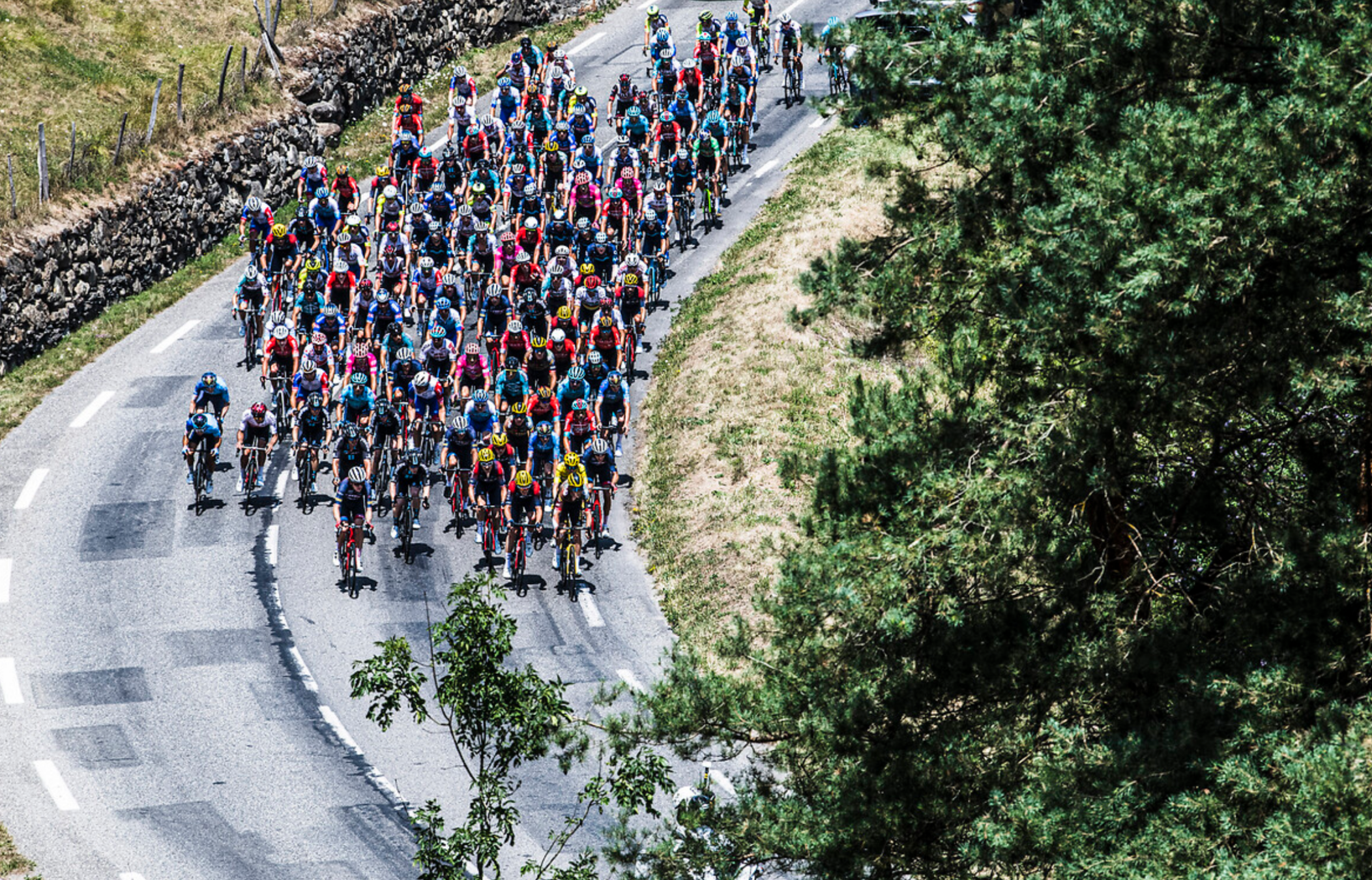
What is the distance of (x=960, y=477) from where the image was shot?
14055 mm

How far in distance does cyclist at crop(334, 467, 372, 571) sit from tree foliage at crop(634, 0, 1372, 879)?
9.34 m

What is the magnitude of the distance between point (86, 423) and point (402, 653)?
18358 millimetres

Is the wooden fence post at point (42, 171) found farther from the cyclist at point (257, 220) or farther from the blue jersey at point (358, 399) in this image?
the blue jersey at point (358, 399)

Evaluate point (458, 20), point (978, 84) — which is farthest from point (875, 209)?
point (978, 84)

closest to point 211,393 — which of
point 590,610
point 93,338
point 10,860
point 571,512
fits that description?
point 571,512

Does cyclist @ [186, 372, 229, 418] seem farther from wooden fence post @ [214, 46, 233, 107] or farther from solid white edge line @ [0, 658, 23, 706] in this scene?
wooden fence post @ [214, 46, 233, 107]

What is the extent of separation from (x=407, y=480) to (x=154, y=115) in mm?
15184

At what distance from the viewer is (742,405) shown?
29516 millimetres

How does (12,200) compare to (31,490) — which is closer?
(31,490)

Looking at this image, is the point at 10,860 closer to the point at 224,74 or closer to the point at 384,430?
the point at 384,430

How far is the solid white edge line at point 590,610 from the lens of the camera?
24.3m

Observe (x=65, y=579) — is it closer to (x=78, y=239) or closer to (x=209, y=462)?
(x=209, y=462)

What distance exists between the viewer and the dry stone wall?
32125 millimetres

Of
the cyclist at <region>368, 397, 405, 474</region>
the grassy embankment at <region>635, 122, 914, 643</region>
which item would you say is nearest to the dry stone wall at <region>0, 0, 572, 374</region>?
the cyclist at <region>368, 397, 405, 474</region>
